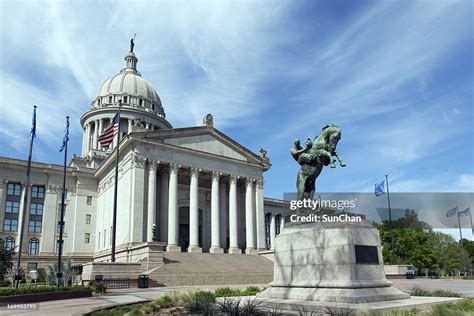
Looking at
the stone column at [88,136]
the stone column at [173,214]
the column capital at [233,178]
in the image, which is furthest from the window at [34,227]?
the column capital at [233,178]

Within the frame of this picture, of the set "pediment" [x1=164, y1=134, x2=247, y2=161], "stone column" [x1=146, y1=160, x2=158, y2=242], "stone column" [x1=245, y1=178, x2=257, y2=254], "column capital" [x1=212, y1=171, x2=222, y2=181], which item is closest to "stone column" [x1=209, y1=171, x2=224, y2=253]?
"column capital" [x1=212, y1=171, x2=222, y2=181]

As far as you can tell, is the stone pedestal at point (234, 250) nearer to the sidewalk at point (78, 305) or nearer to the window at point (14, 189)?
the sidewalk at point (78, 305)

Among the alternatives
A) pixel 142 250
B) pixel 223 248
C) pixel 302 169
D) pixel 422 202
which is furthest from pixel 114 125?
pixel 422 202

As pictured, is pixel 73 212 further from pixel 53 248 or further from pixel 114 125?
pixel 114 125

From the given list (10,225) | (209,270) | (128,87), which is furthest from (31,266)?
(128,87)

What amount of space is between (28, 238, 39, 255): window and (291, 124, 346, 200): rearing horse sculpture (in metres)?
53.0

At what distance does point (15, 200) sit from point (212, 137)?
3003 centimetres

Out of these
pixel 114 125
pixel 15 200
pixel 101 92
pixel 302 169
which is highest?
pixel 101 92

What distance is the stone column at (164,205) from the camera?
Answer: 2000 inches

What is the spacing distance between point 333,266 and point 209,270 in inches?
1087

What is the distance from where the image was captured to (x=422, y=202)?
97.4 metres

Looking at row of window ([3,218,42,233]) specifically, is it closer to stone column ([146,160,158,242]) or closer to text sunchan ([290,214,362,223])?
stone column ([146,160,158,242])

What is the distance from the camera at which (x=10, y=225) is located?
56.8 meters

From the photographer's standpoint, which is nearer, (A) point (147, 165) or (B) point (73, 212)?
(A) point (147, 165)
